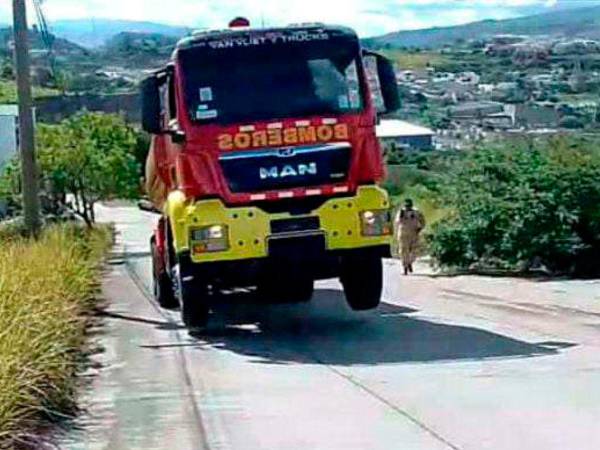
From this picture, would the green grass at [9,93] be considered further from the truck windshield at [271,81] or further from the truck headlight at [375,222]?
the truck headlight at [375,222]

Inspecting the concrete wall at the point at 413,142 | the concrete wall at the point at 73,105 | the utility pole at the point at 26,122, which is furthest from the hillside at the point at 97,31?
the utility pole at the point at 26,122

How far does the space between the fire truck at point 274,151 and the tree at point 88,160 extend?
40128mm

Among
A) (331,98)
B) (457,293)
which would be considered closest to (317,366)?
(331,98)

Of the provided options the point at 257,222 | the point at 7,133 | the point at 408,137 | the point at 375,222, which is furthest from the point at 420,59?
the point at 257,222

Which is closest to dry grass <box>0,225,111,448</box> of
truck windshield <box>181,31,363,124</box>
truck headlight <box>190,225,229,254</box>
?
truck headlight <box>190,225,229,254</box>

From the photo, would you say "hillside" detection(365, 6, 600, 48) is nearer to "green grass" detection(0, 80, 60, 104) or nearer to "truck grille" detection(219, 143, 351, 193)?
"green grass" detection(0, 80, 60, 104)

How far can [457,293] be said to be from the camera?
26.0m

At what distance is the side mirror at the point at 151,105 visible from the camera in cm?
1855

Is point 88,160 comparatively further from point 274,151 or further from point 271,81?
point 274,151

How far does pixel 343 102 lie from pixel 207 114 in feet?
5.14

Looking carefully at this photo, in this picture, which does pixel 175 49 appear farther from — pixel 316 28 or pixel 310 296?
pixel 310 296

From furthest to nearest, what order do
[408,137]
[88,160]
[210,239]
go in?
1. [88,160]
2. [408,137]
3. [210,239]

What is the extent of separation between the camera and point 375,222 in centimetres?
1809

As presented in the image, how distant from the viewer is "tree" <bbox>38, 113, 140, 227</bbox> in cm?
6056
